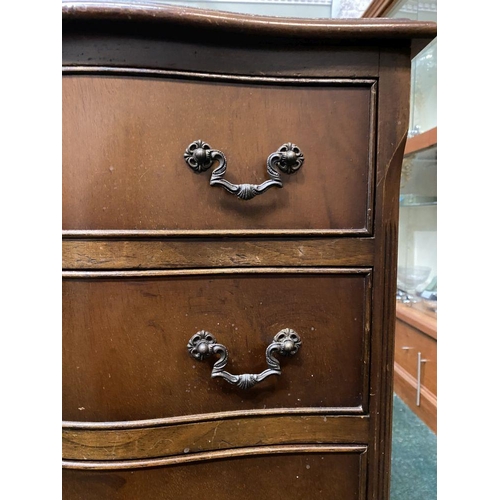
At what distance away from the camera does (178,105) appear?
0.44 m

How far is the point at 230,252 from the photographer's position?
461mm

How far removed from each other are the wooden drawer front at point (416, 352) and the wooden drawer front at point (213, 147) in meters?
0.78

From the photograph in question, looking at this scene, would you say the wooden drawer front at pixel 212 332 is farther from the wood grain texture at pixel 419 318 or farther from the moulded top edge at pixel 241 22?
the wood grain texture at pixel 419 318

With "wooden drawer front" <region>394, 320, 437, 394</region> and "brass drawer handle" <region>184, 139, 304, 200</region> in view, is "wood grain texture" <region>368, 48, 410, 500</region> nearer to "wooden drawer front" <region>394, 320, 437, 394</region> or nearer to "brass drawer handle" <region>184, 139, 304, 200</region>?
"brass drawer handle" <region>184, 139, 304, 200</region>

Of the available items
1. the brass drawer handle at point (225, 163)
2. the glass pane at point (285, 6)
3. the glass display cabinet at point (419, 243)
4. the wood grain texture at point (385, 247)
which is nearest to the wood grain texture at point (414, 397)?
the glass display cabinet at point (419, 243)

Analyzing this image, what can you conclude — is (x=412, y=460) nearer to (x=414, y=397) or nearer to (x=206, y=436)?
(x=414, y=397)

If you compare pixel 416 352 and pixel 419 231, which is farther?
pixel 419 231

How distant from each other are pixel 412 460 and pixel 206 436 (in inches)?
26.3

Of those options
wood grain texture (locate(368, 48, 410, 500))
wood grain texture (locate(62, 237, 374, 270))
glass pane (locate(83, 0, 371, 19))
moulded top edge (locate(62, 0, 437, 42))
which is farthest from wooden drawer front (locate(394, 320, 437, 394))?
glass pane (locate(83, 0, 371, 19))

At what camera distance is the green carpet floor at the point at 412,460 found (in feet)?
2.68

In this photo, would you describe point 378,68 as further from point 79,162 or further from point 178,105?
point 79,162

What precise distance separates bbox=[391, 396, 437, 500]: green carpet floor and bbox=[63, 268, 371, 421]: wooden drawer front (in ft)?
1.64

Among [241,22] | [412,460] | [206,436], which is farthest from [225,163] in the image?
[412,460]
